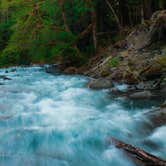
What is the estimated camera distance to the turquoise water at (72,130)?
206 inches

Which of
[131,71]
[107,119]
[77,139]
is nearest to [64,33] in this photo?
[131,71]

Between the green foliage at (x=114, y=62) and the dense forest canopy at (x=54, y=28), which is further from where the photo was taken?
the dense forest canopy at (x=54, y=28)

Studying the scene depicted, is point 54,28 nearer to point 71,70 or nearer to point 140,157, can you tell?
point 71,70

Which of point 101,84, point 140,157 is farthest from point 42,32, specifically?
point 140,157

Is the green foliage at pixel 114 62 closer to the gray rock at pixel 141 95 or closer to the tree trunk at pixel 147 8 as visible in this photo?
the gray rock at pixel 141 95

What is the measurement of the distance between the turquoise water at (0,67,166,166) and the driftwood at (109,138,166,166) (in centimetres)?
10

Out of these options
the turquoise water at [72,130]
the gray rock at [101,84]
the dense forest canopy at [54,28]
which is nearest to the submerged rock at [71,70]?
the dense forest canopy at [54,28]

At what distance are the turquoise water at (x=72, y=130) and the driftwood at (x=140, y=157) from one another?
0.32 feet

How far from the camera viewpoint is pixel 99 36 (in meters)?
22.0

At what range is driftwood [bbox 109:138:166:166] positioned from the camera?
4424 millimetres

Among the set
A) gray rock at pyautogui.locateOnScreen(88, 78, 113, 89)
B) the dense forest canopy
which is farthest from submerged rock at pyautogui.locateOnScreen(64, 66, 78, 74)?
gray rock at pyautogui.locateOnScreen(88, 78, 113, 89)

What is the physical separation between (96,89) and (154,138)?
524 centimetres

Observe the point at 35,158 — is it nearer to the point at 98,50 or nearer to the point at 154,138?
the point at 154,138

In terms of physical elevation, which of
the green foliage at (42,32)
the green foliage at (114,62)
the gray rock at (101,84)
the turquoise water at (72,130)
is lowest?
the turquoise water at (72,130)
